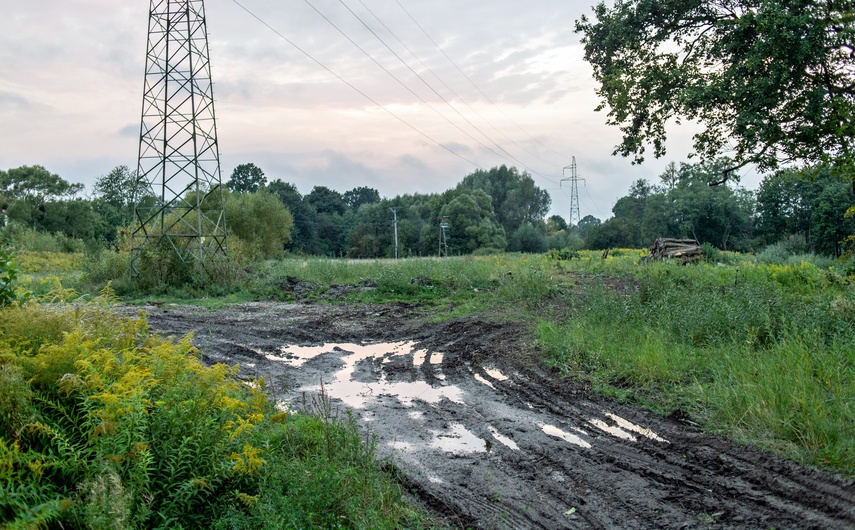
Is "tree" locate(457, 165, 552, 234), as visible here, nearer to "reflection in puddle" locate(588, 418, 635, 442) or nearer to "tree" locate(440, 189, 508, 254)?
"tree" locate(440, 189, 508, 254)

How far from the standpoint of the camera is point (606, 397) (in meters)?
7.04

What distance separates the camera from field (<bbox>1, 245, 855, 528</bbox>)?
434 centimetres

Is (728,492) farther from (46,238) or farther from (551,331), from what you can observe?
Answer: (46,238)

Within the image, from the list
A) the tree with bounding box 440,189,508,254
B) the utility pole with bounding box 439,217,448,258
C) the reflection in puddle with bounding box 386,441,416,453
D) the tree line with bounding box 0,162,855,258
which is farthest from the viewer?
the tree with bounding box 440,189,508,254

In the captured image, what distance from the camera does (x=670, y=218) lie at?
6481 centimetres

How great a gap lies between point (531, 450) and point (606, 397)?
6.56 ft

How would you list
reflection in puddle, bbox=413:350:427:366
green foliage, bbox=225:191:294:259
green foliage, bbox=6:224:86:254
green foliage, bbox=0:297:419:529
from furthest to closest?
green foliage, bbox=225:191:294:259 → green foliage, bbox=6:224:86:254 → reflection in puddle, bbox=413:350:427:366 → green foliage, bbox=0:297:419:529

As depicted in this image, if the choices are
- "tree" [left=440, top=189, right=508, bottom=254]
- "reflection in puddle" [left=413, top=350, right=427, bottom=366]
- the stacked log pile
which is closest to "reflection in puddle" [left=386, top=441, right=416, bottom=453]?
"reflection in puddle" [left=413, top=350, right=427, bottom=366]

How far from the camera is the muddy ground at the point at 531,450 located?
163 inches

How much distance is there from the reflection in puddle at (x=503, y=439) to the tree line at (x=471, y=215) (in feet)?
32.8

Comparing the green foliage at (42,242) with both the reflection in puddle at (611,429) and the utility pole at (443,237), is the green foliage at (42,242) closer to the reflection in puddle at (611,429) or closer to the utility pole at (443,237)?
the reflection in puddle at (611,429)

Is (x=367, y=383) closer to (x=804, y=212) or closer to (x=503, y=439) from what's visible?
(x=503, y=439)

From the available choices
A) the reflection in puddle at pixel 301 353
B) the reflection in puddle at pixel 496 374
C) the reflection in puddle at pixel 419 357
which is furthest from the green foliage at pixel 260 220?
the reflection in puddle at pixel 496 374

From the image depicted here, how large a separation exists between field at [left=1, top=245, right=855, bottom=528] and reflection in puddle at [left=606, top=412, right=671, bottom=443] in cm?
5
